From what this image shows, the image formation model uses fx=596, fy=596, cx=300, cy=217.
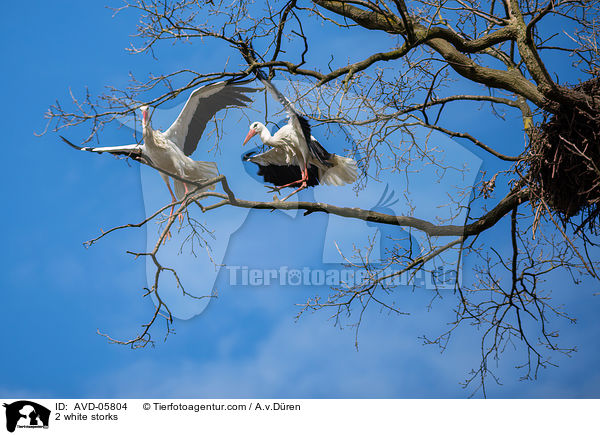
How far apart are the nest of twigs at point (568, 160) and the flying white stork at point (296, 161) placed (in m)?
1.36

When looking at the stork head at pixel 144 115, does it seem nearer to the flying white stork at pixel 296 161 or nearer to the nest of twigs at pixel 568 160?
the flying white stork at pixel 296 161

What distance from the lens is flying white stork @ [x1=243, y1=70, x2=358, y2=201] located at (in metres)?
4.36

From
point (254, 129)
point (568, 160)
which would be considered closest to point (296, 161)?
point (254, 129)

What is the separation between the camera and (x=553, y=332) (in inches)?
175

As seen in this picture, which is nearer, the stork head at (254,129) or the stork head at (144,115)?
the stork head at (144,115)

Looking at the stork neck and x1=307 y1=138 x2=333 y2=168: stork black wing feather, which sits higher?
the stork neck

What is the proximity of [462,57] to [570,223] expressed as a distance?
1.25m

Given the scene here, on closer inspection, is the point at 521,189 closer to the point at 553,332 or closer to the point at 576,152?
the point at 576,152
